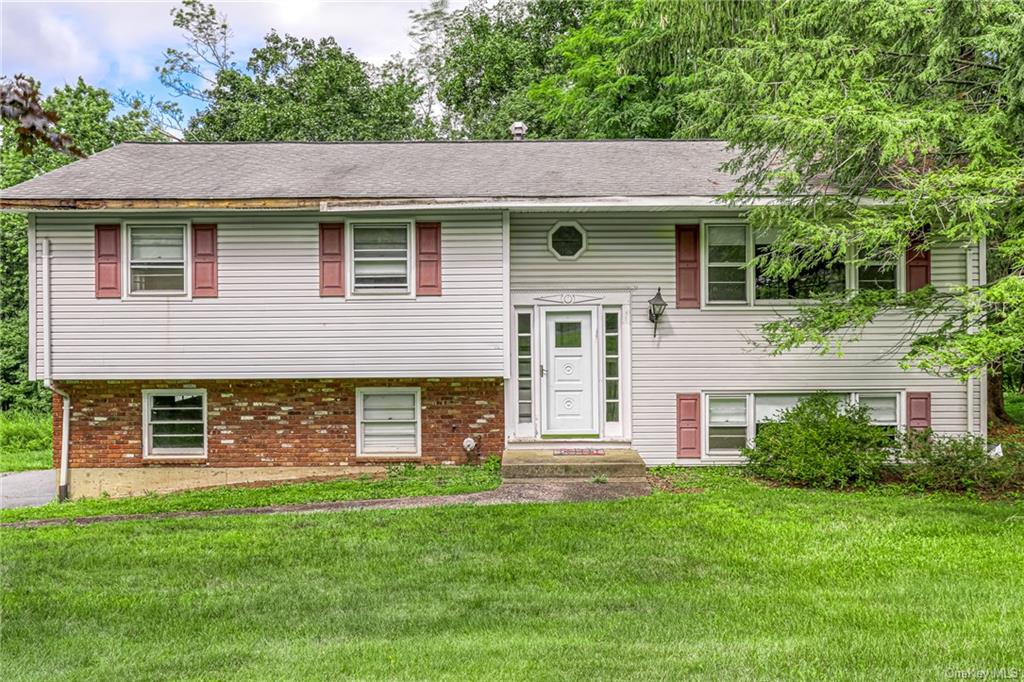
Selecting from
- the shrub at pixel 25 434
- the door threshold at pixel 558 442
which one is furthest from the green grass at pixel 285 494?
the shrub at pixel 25 434

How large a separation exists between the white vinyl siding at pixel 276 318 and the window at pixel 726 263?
3.01 m

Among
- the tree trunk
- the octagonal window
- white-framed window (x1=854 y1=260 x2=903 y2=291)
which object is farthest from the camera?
the tree trunk

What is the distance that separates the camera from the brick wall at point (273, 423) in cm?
1095

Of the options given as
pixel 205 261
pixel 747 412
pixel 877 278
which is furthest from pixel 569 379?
pixel 205 261

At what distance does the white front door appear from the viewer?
36.6 feet

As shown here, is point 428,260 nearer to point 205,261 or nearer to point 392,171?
point 392,171

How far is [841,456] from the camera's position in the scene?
939 centimetres

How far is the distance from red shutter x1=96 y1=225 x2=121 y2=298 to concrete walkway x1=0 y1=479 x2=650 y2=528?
10.7 feet

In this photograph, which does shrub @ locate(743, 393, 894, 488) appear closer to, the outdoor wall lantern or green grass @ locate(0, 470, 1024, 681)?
green grass @ locate(0, 470, 1024, 681)

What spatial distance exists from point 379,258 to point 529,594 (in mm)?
6311

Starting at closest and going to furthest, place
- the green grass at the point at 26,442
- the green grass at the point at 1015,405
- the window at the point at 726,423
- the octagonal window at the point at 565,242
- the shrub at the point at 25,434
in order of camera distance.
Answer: the octagonal window at the point at 565,242 < the window at the point at 726,423 < the green grass at the point at 26,442 < the green grass at the point at 1015,405 < the shrub at the point at 25,434

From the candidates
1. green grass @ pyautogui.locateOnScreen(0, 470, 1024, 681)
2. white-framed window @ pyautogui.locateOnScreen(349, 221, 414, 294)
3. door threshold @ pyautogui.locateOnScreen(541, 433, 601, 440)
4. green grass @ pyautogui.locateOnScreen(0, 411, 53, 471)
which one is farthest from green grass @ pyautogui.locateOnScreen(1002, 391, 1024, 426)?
green grass @ pyautogui.locateOnScreen(0, 411, 53, 471)

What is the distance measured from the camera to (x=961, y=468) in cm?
916

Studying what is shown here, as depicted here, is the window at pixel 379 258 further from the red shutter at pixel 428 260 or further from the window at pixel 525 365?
the window at pixel 525 365
